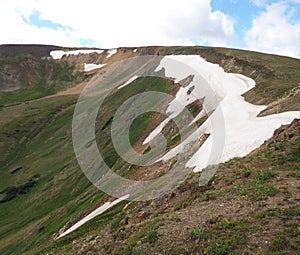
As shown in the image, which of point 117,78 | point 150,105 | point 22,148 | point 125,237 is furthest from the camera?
point 117,78

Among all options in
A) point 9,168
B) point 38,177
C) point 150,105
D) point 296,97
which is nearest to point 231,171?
point 296,97

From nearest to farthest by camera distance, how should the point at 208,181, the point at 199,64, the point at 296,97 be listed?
the point at 208,181 < the point at 296,97 < the point at 199,64

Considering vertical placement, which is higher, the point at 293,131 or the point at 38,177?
the point at 293,131

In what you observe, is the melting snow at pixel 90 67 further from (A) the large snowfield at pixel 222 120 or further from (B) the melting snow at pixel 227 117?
(A) the large snowfield at pixel 222 120

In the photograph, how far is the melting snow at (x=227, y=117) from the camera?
27.6m

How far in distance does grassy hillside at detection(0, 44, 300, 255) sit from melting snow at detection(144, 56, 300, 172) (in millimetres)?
2297

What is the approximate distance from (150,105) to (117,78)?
62351 mm

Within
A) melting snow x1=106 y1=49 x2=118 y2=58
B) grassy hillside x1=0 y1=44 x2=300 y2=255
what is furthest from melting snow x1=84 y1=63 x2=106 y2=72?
grassy hillside x1=0 y1=44 x2=300 y2=255

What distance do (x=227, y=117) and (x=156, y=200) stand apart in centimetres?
1782

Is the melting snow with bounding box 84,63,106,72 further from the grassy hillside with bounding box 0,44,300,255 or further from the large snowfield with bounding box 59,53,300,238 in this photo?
the large snowfield with bounding box 59,53,300,238

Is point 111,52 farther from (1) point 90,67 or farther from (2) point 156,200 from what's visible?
(2) point 156,200

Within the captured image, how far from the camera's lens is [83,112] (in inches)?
4323

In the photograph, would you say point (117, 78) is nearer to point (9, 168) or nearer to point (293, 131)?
point (9, 168)

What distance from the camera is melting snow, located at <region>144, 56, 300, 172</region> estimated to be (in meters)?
27.6
